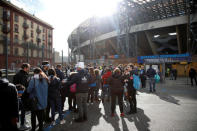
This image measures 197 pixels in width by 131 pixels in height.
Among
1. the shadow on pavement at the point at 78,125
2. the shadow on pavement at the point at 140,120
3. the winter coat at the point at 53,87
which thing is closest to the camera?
the shadow on pavement at the point at 78,125

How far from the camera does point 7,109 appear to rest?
7.02ft

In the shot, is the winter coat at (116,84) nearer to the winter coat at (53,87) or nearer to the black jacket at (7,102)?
the winter coat at (53,87)


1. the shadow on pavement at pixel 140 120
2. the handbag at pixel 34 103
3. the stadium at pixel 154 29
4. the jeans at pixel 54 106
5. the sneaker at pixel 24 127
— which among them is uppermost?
the stadium at pixel 154 29

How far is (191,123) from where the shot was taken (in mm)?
4059

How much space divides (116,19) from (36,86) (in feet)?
105

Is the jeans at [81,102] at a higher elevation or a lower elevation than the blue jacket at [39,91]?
lower

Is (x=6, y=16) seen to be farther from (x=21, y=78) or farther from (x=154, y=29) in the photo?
(x=21, y=78)

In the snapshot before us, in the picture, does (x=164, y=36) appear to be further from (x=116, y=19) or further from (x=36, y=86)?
(x=36, y=86)

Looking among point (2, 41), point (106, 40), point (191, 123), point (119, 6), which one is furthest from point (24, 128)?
point (106, 40)

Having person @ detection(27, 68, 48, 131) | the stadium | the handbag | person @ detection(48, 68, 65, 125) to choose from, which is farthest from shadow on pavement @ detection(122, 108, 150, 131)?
the stadium

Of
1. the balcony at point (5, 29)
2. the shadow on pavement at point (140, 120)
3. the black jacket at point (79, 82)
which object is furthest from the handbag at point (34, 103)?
the balcony at point (5, 29)

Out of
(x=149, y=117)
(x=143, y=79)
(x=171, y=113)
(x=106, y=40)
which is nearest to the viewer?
(x=149, y=117)

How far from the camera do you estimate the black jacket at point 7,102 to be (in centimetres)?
212

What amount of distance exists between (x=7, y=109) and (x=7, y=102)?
106 mm
